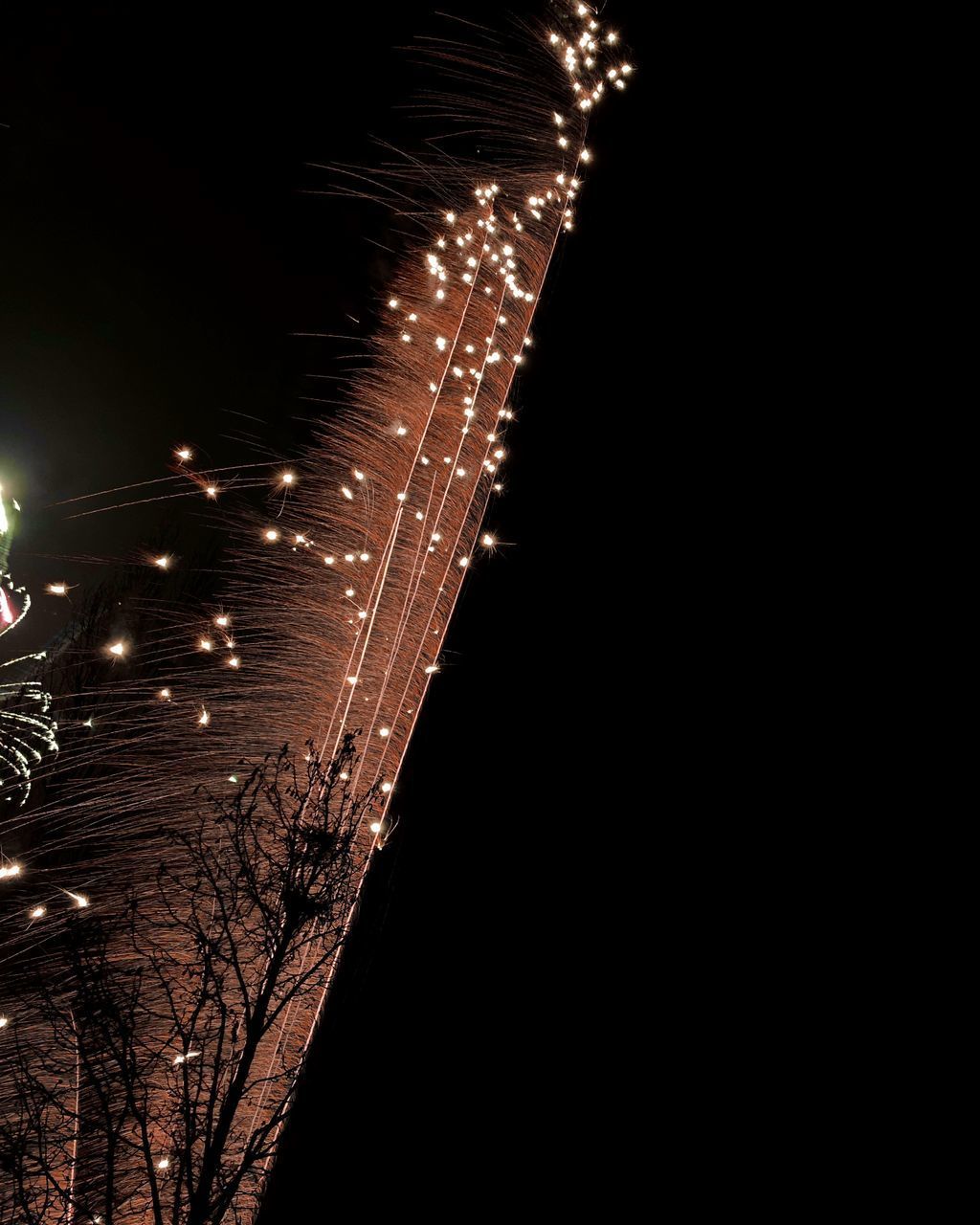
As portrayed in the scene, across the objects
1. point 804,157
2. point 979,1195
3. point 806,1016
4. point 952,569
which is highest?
point 804,157

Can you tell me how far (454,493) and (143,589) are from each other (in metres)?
2.58

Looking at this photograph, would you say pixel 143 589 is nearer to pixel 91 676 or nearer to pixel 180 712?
pixel 91 676

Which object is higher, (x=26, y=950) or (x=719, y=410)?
(x=719, y=410)

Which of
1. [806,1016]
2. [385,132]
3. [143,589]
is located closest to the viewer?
[806,1016]

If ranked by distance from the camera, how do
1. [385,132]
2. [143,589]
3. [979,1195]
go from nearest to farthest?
1. [979,1195]
2. [385,132]
3. [143,589]

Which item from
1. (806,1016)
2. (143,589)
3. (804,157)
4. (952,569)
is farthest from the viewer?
(143,589)

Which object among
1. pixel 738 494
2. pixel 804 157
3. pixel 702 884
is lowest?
pixel 702 884

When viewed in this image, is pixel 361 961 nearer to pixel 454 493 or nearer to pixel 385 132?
pixel 454 493

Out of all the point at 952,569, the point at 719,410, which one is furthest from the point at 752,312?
the point at 952,569

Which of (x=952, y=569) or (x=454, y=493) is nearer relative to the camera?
(x=952, y=569)

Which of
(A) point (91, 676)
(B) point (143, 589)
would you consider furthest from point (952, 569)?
(A) point (91, 676)

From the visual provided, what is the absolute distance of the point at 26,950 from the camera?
4.07 meters

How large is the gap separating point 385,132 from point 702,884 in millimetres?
4253

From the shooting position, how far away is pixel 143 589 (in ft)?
17.9
